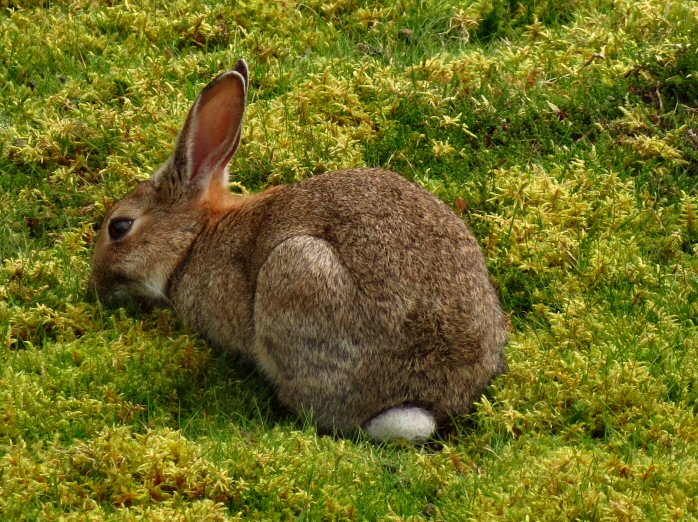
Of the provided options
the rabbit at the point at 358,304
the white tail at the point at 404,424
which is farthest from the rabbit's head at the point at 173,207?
the white tail at the point at 404,424

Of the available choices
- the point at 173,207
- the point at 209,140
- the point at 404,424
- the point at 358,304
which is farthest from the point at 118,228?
the point at 404,424

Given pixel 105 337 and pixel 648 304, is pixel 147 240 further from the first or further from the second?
pixel 648 304

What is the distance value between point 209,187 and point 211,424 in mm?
1961

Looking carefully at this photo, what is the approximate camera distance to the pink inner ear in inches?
313

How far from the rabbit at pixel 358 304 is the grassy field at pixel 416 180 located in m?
0.21

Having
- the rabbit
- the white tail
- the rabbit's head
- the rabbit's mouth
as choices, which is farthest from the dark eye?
the white tail

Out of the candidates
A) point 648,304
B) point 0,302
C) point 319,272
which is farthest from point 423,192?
point 0,302

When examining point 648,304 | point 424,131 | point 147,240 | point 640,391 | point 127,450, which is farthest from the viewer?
point 424,131

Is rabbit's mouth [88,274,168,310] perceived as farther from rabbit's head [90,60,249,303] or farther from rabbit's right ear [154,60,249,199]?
rabbit's right ear [154,60,249,199]

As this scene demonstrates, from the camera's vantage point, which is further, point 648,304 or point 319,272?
point 648,304

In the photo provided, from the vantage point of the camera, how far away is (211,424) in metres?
6.88

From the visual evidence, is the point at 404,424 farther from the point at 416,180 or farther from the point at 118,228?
the point at 118,228

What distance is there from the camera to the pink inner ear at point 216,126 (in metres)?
7.94

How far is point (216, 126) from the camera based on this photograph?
8055 mm
